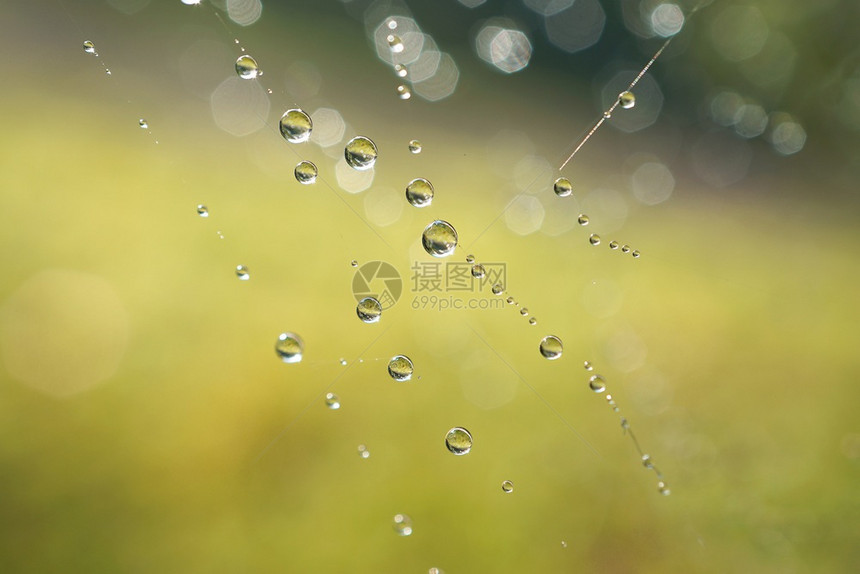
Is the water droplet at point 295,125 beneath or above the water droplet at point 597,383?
beneath

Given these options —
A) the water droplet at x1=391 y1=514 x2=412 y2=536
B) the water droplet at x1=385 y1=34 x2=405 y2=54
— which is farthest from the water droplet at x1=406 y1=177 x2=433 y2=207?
the water droplet at x1=391 y1=514 x2=412 y2=536

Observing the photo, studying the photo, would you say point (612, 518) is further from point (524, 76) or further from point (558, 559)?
point (524, 76)

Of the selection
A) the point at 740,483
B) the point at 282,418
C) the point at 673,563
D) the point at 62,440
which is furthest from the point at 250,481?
the point at 740,483

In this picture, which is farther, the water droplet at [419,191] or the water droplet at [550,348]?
the water droplet at [550,348]

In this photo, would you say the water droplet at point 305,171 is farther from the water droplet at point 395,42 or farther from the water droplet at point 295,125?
the water droplet at point 395,42

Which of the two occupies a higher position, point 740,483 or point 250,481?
point 740,483

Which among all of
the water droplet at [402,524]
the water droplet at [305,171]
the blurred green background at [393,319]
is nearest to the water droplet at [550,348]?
the blurred green background at [393,319]

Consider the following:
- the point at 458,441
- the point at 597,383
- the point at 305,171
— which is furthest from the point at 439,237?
the point at 597,383

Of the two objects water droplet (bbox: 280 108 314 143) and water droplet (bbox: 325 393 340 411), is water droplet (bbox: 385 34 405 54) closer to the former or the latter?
water droplet (bbox: 280 108 314 143)
